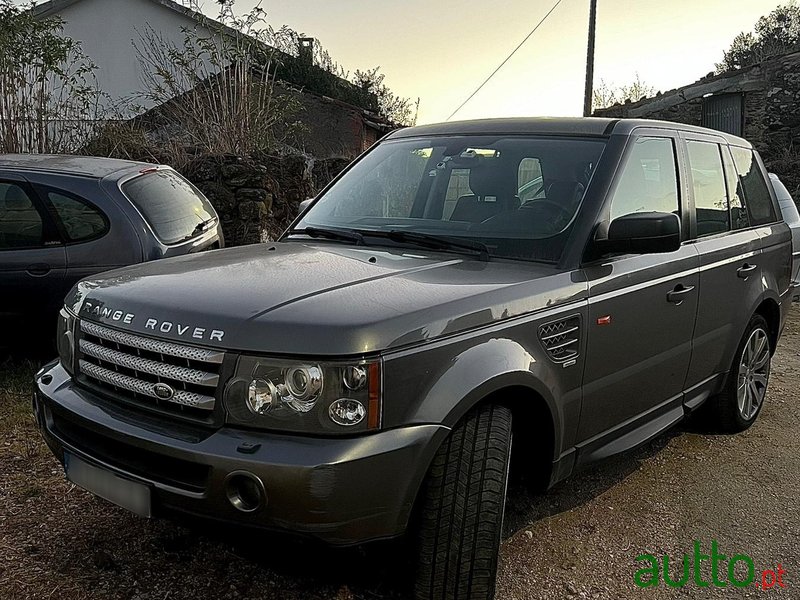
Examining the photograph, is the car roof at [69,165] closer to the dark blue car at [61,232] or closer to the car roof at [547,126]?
the dark blue car at [61,232]

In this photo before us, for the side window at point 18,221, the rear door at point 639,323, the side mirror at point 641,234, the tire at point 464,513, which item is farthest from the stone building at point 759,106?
the tire at point 464,513

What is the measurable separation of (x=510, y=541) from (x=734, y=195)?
2.60 m

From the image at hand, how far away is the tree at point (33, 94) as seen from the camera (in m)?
9.67

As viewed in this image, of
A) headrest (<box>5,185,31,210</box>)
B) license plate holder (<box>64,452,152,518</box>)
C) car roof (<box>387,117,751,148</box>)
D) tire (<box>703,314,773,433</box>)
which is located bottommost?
tire (<box>703,314,773,433</box>)

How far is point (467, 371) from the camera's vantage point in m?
2.46

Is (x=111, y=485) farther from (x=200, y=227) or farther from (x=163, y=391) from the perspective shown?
(x=200, y=227)

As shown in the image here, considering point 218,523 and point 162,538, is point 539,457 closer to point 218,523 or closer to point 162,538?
point 218,523

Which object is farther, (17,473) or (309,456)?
(17,473)

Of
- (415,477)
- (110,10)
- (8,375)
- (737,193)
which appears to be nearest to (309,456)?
(415,477)

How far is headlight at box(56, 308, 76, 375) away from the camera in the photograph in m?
2.84

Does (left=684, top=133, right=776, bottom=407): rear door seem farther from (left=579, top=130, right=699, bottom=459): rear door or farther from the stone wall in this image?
the stone wall

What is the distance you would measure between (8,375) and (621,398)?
13.8 ft

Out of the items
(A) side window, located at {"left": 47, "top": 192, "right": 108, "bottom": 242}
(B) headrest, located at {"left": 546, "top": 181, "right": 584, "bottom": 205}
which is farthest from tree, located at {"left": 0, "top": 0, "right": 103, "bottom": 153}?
(B) headrest, located at {"left": 546, "top": 181, "right": 584, "bottom": 205}

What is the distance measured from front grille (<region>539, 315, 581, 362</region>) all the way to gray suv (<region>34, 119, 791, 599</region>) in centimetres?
1
